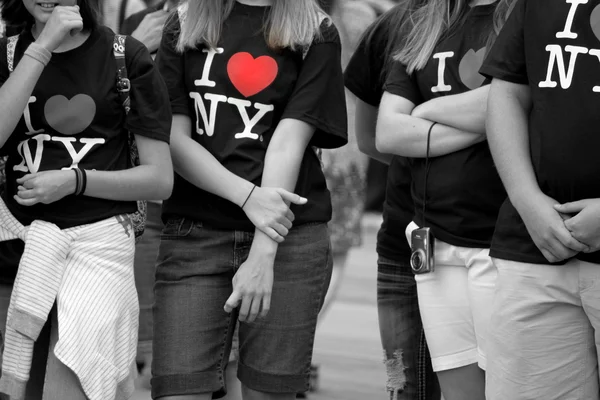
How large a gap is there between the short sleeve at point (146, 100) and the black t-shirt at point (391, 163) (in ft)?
2.95

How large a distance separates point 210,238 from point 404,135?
683 millimetres

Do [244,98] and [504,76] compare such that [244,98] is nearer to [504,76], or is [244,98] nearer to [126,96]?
[126,96]

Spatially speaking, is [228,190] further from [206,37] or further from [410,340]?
[410,340]

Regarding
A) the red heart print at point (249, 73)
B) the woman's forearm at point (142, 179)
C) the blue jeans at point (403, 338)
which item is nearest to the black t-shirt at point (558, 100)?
the red heart print at point (249, 73)

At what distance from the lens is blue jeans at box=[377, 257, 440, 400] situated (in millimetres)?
3924

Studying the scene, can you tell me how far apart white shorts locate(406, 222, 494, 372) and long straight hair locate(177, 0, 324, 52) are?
2.53ft

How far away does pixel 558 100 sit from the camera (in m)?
2.93

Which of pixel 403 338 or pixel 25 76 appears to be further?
pixel 403 338

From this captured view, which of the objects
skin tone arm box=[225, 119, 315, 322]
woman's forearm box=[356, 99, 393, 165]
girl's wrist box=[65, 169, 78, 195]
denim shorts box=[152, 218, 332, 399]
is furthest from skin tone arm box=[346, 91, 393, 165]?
girl's wrist box=[65, 169, 78, 195]

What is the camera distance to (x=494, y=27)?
345cm

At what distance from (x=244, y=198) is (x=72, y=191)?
1.68 feet

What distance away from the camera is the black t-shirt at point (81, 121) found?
3.32 m

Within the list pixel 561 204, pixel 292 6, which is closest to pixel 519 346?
pixel 561 204

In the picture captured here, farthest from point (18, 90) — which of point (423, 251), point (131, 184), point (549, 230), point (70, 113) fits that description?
point (549, 230)
